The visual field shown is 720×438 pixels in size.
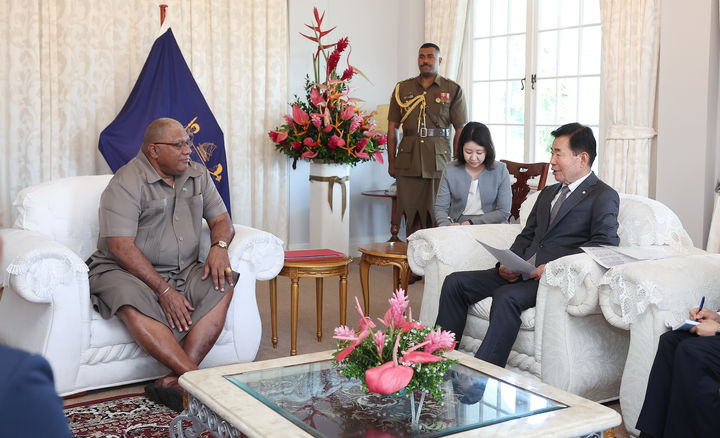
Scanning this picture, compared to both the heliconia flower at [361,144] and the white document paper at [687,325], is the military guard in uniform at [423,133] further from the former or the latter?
the white document paper at [687,325]

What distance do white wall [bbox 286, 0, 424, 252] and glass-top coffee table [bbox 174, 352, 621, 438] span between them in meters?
4.17

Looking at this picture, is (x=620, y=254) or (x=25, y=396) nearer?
(x=25, y=396)

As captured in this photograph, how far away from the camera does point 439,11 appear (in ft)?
21.4

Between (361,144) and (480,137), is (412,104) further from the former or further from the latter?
(480,137)

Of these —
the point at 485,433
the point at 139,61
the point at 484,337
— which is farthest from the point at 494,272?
the point at 139,61

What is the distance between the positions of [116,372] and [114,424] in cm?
41

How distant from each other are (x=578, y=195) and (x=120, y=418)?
6.70 feet

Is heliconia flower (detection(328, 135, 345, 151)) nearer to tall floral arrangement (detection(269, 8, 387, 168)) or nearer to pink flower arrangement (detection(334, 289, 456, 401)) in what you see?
tall floral arrangement (detection(269, 8, 387, 168))

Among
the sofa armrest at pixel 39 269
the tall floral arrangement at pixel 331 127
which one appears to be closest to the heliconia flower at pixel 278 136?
the tall floral arrangement at pixel 331 127

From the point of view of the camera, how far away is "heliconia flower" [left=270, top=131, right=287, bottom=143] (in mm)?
5680

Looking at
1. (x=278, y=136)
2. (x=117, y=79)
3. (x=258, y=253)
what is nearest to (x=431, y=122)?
(x=278, y=136)

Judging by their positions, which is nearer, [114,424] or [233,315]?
[114,424]

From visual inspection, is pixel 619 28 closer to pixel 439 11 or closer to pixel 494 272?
pixel 439 11

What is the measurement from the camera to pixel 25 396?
0.78 meters
